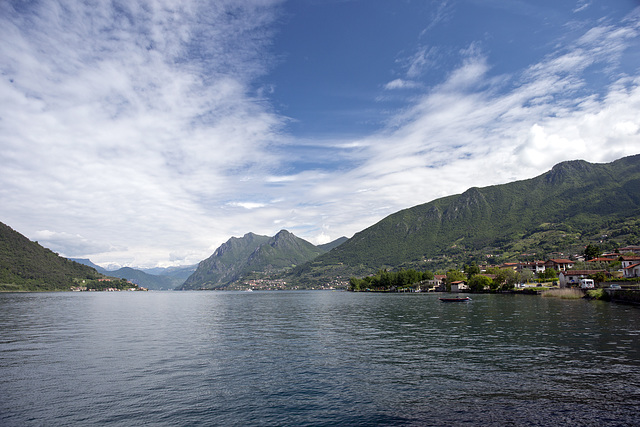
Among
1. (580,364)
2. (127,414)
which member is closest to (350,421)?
(127,414)

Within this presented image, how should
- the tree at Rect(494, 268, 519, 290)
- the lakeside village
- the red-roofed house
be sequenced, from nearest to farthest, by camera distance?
the lakeside village
the red-roofed house
the tree at Rect(494, 268, 519, 290)

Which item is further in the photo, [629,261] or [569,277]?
[569,277]

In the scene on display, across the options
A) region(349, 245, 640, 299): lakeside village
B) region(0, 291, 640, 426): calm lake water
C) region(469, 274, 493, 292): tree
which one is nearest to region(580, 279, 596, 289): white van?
region(349, 245, 640, 299): lakeside village

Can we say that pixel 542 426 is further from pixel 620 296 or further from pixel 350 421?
pixel 620 296

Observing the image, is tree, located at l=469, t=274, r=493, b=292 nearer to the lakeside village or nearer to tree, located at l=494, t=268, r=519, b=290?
the lakeside village

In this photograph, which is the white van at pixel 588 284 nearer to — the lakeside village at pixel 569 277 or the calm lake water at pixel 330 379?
the lakeside village at pixel 569 277

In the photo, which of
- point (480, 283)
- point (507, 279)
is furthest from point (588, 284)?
point (480, 283)

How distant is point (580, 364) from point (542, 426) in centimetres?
1451

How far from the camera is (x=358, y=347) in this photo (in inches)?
1416

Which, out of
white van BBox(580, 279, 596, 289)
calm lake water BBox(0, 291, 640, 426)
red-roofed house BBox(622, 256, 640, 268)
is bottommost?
calm lake water BBox(0, 291, 640, 426)

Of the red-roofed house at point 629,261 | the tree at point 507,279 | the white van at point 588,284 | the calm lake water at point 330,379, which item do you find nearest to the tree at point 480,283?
the tree at point 507,279

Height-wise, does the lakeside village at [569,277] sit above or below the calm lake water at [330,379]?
above

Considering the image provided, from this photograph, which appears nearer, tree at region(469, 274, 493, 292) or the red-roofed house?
the red-roofed house

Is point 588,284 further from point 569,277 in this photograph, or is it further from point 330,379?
point 330,379
